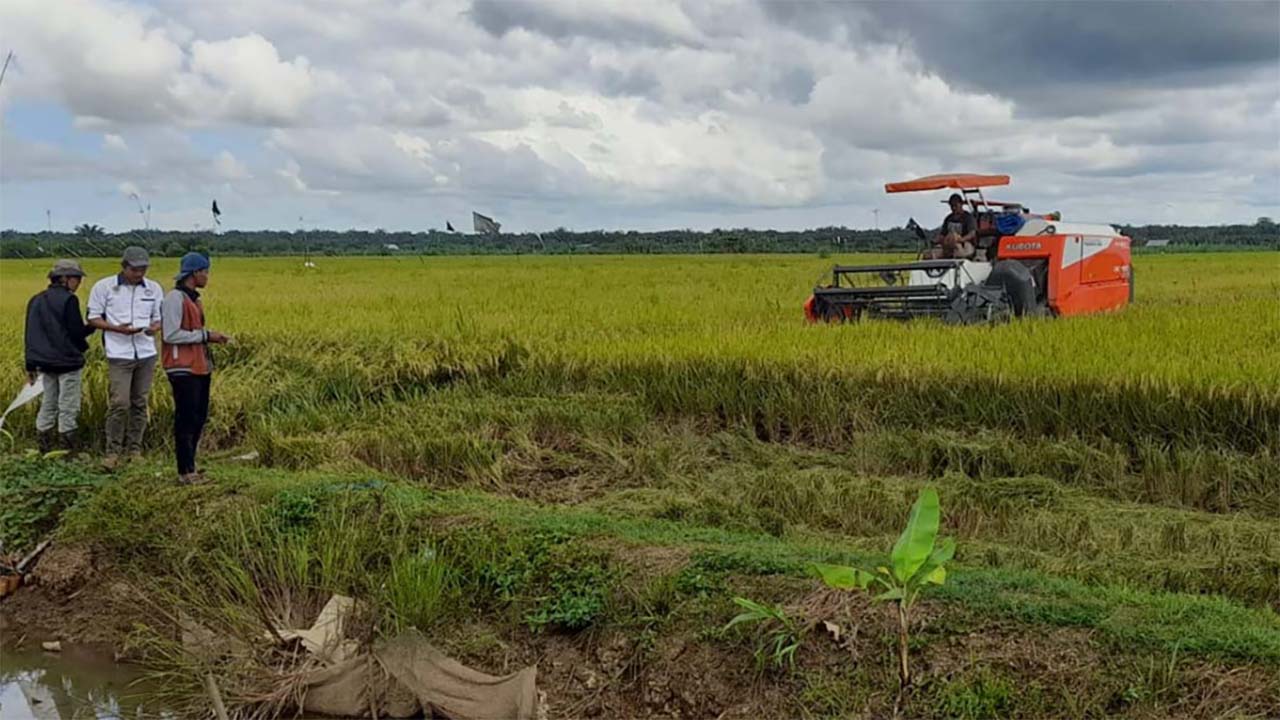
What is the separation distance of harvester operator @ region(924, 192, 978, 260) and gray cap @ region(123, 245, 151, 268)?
749 centimetres

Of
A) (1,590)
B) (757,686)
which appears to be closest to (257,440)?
(1,590)

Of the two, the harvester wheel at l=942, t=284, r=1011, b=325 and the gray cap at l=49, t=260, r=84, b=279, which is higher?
the gray cap at l=49, t=260, r=84, b=279

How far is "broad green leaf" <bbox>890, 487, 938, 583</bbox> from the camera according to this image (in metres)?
3.76

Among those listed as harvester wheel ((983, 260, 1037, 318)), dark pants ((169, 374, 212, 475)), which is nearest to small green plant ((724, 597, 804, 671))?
dark pants ((169, 374, 212, 475))

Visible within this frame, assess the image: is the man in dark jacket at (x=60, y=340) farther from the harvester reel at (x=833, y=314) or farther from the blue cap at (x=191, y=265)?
the harvester reel at (x=833, y=314)

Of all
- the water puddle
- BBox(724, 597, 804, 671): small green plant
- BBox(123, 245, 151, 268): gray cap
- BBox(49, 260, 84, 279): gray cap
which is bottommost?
the water puddle

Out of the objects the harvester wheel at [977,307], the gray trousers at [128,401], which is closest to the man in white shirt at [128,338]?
the gray trousers at [128,401]

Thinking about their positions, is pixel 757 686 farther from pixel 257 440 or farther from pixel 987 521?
pixel 257 440

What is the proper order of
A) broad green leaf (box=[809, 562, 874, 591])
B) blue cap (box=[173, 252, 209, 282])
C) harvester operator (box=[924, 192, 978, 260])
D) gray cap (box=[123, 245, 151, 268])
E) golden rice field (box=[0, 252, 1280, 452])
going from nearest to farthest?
broad green leaf (box=[809, 562, 874, 591]) → blue cap (box=[173, 252, 209, 282]) → golden rice field (box=[0, 252, 1280, 452]) → gray cap (box=[123, 245, 151, 268]) → harvester operator (box=[924, 192, 978, 260])

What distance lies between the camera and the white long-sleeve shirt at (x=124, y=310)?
716cm

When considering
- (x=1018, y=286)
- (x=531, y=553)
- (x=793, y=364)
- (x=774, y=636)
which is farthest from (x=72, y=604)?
(x=1018, y=286)

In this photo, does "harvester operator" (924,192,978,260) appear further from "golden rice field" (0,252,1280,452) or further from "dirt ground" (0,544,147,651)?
"dirt ground" (0,544,147,651)

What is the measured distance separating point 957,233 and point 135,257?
7.85 meters

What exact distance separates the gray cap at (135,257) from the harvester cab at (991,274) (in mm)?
6037
